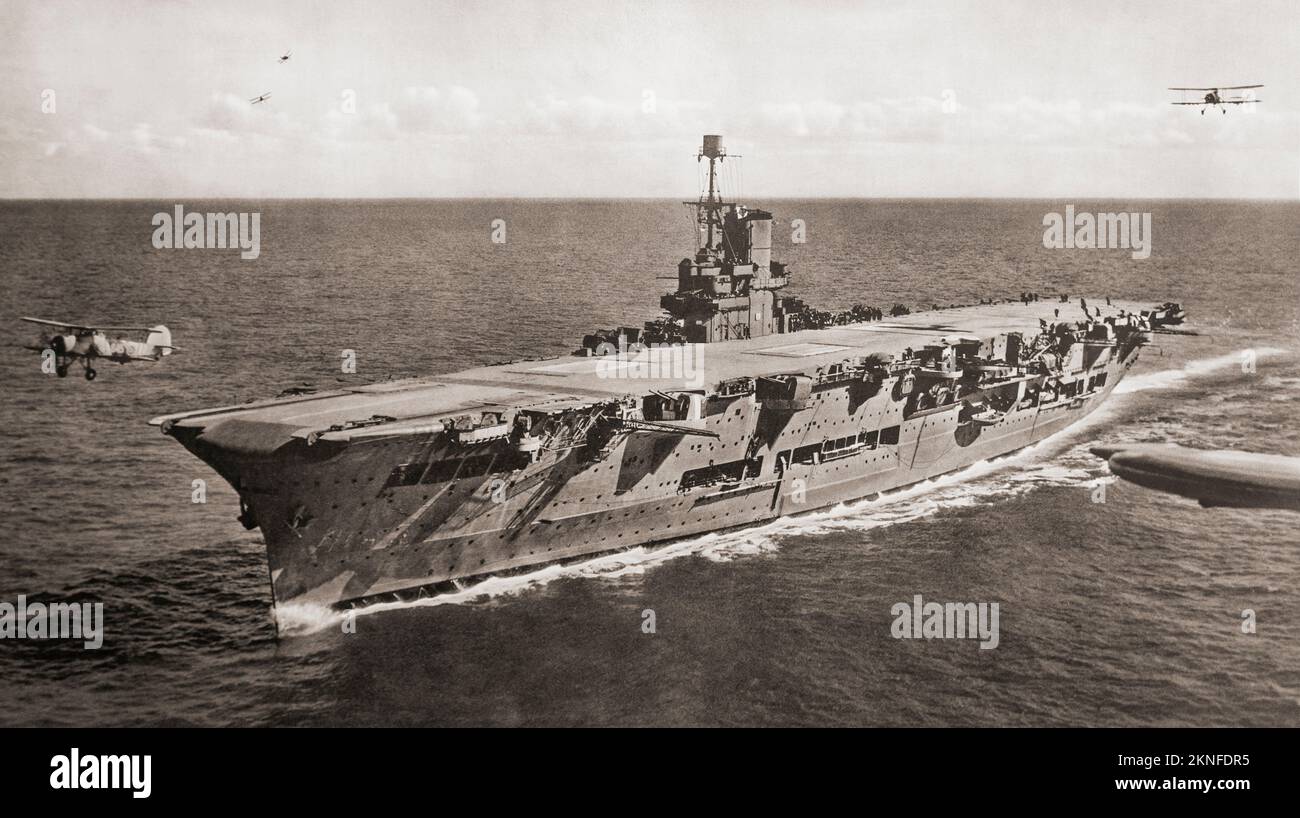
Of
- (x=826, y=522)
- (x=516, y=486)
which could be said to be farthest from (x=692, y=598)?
(x=826, y=522)

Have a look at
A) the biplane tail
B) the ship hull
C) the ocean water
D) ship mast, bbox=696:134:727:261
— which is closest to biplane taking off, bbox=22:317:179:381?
the biplane tail

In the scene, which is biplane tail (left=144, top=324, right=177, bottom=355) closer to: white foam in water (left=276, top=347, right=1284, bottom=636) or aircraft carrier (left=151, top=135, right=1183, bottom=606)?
aircraft carrier (left=151, top=135, right=1183, bottom=606)

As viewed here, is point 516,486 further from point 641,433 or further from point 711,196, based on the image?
point 711,196

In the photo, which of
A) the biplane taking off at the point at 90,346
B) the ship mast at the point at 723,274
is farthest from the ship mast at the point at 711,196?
the biplane taking off at the point at 90,346

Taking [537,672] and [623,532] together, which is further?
[623,532]

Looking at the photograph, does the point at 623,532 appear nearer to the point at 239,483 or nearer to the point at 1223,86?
the point at 239,483
